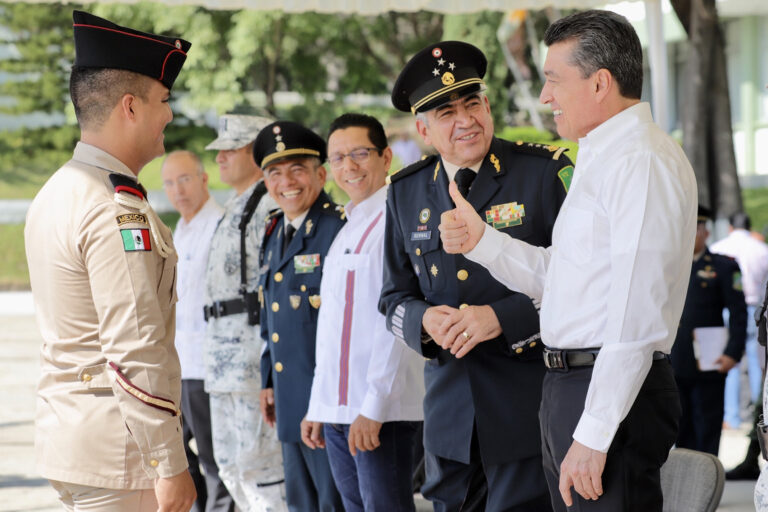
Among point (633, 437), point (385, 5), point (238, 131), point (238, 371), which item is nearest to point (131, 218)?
point (633, 437)

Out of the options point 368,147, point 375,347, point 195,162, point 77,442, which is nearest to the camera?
point 77,442

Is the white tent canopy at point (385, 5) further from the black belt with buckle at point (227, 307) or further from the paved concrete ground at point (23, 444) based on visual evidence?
the paved concrete ground at point (23, 444)

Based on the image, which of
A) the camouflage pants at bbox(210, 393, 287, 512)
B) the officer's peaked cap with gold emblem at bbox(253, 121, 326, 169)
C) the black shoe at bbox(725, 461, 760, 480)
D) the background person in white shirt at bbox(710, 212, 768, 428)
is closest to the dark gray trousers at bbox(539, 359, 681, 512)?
the officer's peaked cap with gold emblem at bbox(253, 121, 326, 169)

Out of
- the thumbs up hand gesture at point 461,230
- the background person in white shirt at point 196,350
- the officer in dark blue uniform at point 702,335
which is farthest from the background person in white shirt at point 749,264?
the thumbs up hand gesture at point 461,230

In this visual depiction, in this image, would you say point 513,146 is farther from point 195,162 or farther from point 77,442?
point 195,162

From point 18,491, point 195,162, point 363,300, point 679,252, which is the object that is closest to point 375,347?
point 363,300

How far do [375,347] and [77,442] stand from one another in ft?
4.49

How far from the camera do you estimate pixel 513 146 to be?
3.01 metres

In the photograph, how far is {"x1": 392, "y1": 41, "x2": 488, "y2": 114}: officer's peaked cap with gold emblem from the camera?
3.05 meters

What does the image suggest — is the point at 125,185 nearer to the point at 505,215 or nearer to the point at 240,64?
the point at 505,215

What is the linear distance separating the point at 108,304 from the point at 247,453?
2.37 m

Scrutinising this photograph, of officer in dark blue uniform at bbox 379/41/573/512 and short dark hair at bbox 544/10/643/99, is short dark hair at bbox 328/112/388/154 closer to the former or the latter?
officer in dark blue uniform at bbox 379/41/573/512

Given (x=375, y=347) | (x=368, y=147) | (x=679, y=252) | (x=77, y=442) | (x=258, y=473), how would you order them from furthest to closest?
(x=258, y=473) → (x=368, y=147) → (x=375, y=347) → (x=77, y=442) → (x=679, y=252)

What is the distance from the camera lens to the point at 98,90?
2391 millimetres
